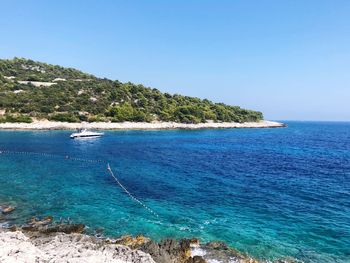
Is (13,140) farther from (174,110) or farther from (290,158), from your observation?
(174,110)

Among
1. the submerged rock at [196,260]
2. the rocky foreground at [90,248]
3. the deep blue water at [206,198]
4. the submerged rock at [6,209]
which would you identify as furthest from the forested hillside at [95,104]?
Answer: the submerged rock at [196,260]

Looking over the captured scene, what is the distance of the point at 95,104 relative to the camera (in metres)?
127

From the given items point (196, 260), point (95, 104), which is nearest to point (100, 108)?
point (95, 104)

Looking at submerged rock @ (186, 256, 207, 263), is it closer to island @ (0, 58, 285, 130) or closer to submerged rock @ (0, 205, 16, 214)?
submerged rock @ (0, 205, 16, 214)

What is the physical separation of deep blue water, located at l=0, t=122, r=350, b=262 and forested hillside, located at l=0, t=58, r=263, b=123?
5939 cm

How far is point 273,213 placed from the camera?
27.7 m

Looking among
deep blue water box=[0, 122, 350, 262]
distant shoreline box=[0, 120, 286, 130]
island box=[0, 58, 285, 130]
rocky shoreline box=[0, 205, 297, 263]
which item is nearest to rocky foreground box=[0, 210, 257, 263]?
rocky shoreline box=[0, 205, 297, 263]

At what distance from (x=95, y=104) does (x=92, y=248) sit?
114m

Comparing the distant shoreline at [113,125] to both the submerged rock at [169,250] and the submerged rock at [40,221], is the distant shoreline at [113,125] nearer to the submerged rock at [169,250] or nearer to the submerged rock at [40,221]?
the submerged rock at [40,221]

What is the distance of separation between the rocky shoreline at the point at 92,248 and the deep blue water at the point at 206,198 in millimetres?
1733

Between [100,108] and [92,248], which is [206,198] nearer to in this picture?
[92,248]

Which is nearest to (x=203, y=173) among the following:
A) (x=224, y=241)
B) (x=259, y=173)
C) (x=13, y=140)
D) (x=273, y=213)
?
(x=259, y=173)

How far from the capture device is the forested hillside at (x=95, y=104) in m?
111

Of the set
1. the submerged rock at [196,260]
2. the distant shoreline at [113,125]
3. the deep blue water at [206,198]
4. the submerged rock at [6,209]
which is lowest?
the submerged rock at [6,209]
